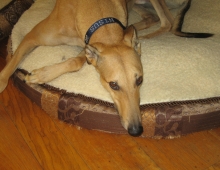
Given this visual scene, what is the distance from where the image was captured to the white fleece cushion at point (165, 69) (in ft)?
9.40

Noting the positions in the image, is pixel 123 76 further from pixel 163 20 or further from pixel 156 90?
pixel 163 20

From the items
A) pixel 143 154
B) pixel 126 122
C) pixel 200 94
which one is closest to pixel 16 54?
pixel 126 122

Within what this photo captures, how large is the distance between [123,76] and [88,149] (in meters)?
0.86

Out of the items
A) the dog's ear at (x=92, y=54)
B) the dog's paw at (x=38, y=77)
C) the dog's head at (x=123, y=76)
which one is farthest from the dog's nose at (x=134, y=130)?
the dog's paw at (x=38, y=77)

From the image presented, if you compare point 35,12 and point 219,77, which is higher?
point 35,12

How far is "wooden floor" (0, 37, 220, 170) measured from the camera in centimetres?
267

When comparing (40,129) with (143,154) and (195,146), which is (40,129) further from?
(195,146)

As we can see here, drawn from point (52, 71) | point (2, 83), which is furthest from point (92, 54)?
point (2, 83)

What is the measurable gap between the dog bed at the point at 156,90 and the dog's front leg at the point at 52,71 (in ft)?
0.19

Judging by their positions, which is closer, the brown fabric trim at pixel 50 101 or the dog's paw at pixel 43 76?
the brown fabric trim at pixel 50 101

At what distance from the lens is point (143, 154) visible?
9.09 ft

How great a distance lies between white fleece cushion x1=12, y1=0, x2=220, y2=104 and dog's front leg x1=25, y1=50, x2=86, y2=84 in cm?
7

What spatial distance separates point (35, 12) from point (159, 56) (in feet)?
6.41

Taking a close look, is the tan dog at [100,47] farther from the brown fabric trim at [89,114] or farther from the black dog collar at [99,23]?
the brown fabric trim at [89,114]
